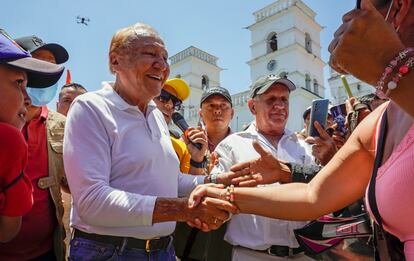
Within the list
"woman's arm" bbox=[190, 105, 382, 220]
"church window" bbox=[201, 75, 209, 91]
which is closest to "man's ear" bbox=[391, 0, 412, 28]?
"woman's arm" bbox=[190, 105, 382, 220]

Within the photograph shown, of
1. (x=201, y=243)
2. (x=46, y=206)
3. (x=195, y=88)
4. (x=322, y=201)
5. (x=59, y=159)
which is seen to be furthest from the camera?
(x=195, y=88)

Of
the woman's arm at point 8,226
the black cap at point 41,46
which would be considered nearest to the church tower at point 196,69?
the black cap at point 41,46

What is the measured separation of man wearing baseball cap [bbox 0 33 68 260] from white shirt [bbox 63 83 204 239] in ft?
0.88

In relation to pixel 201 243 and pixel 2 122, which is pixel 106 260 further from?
pixel 201 243

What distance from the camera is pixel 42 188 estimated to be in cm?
228

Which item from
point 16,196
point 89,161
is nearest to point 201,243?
point 89,161

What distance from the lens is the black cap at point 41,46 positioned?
3012 millimetres

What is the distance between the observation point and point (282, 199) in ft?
6.21

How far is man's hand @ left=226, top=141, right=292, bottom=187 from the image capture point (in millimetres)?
2572

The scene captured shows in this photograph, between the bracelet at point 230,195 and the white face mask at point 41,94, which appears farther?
the white face mask at point 41,94

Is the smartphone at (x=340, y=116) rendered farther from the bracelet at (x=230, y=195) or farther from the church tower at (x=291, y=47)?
the church tower at (x=291, y=47)

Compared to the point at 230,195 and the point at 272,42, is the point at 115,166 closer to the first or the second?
the point at 230,195

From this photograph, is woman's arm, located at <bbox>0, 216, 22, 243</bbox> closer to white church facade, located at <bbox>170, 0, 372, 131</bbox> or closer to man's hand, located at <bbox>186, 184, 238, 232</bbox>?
man's hand, located at <bbox>186, 184, 238, 232</bbox>

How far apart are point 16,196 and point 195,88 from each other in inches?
1269
